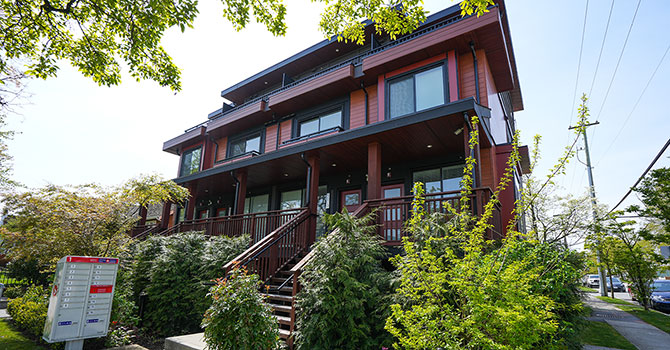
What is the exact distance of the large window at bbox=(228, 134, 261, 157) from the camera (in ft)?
48.8

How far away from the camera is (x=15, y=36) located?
5922mm

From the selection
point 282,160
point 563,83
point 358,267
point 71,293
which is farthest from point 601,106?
point 71,293

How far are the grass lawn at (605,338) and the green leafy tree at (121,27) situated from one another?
286 inches

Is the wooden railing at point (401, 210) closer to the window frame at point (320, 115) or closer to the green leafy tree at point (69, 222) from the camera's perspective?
the window frame at point (320, 115)

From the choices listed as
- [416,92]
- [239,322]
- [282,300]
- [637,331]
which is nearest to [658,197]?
[637,331]

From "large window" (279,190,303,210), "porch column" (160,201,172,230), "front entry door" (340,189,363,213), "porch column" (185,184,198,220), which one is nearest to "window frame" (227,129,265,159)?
"porch column" (185,184,198,220)

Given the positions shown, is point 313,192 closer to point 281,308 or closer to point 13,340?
point 281,308

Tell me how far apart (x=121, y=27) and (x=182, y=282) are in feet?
18.2

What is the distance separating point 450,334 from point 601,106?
15116 millimetres

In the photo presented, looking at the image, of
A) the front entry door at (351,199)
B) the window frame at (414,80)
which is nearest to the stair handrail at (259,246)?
the front entry door at (351,199)

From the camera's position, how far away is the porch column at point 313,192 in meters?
8.64

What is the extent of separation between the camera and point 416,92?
9.91m

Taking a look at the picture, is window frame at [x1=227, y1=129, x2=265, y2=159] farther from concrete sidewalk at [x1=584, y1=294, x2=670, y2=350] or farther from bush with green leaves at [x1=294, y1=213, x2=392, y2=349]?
concrete sidewalk at [x1=584, y1=294, x2=670, y2=350]

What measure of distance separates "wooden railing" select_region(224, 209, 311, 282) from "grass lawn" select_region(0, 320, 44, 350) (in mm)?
4068
